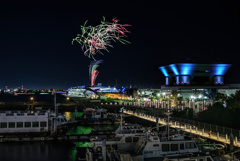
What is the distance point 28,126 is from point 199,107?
3272 cm

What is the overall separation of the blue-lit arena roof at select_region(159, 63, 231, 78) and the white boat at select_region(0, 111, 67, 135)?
84.9 meters

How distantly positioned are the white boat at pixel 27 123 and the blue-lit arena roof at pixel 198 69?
8491 centimetres

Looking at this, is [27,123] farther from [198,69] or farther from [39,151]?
[198,69]

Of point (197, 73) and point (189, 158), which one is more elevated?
point (197, 73)

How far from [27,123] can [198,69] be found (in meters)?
92.5

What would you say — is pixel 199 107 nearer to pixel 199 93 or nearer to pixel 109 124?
pixel 109 124

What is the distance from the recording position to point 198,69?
380 ft

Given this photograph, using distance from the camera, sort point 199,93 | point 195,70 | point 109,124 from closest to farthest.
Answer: point 109,124 → point 199,93 → point 195,70

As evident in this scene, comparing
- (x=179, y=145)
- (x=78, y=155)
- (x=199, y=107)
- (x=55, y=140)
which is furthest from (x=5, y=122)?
(x=199, y=107)

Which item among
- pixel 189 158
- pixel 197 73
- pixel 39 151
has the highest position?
pixel 197 73

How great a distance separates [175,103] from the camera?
6631 centimetres

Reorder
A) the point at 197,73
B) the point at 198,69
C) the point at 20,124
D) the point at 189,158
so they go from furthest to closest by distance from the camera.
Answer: the point at 197,73 < the point at 198,69 < the point at 20,124 < the point at 189,158

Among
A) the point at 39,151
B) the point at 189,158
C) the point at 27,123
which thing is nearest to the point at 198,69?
the point at 27,123

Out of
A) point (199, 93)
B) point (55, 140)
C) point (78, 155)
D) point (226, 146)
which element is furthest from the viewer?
point (199, 93)
